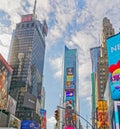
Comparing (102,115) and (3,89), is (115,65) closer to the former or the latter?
(102,115)

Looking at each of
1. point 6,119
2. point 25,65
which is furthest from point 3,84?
point 25,65

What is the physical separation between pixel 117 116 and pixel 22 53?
148m

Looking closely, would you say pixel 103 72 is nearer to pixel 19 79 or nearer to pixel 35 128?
pixel 35 128

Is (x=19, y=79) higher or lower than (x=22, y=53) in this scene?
lower

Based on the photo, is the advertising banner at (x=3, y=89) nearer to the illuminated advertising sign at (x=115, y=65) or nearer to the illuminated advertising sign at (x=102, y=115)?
the illuminated advertising sign at (x=102, y=115)

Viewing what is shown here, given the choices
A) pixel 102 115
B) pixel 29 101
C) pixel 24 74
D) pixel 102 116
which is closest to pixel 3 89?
pixel 29 101

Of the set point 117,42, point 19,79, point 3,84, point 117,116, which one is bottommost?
point 117,116

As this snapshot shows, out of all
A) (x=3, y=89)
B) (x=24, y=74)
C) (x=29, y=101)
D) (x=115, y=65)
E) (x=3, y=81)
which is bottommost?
(x=115, y=65)

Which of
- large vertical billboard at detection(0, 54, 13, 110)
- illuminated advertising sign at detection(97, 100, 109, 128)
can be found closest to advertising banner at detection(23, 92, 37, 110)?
large vertical billboard at detection(0, 54, 13, 110)

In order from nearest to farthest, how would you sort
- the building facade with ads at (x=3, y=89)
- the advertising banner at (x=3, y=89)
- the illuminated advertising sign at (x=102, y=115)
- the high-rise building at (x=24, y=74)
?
the illuminated advertising sign at (x=102, y=115) < the advertising banner at (x=3, y=89) < the building facade with ads at (x=3, y=89) < the high-rise building at (x=24, y=74)

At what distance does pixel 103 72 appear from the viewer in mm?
120125

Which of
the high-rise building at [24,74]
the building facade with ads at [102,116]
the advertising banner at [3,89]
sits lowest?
the building facade with ads at [102,116]

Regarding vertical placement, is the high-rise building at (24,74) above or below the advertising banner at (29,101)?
above

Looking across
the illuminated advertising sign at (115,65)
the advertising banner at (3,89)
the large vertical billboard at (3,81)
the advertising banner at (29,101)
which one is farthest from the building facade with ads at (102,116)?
the advertising banner at (29,101)
